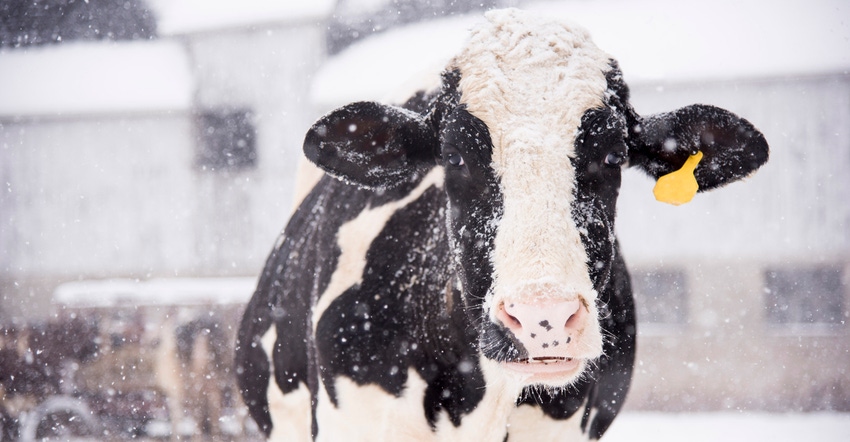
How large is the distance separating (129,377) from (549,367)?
5.85 metres

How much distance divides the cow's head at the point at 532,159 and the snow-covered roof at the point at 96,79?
8902 millimetres

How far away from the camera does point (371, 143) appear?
203 cm

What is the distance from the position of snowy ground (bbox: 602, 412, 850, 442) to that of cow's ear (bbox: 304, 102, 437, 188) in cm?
490

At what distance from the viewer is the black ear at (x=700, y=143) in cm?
202

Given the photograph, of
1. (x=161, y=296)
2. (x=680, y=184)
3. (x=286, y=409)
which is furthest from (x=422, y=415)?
(x=161, y=296)

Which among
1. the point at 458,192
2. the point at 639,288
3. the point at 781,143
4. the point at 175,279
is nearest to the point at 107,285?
the point at 175,279

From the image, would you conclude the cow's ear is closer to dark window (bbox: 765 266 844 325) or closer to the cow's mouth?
the cow's mouth

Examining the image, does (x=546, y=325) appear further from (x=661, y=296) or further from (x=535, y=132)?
(x=661, y=296)

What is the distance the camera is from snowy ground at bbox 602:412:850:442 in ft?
20.3

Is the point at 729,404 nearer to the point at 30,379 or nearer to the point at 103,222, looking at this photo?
the point at 30,379

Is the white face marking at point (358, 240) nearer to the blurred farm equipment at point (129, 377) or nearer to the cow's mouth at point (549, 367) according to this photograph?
the cow's mouth at point (549, 367)

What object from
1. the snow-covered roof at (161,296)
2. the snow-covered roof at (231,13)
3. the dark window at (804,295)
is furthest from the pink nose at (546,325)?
the snow-covered roof at (231,13)

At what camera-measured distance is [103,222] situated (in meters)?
11.1

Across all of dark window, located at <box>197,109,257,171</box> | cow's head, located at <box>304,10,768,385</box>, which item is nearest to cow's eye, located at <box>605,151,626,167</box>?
cow's head, located at <box>304,10,768,385</box>
